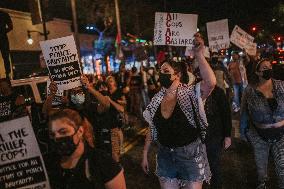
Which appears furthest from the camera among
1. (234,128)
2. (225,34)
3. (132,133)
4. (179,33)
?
(225,34)

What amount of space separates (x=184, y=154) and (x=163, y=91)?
0.71 m

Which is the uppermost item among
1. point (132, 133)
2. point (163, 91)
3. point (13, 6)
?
point (13, 6)

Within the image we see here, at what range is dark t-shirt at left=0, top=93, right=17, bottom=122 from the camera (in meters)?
6.65

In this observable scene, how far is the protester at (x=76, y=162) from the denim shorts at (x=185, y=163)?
4.32ft

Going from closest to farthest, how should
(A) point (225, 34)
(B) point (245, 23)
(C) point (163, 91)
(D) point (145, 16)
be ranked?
(C) point (163, 91), (A) point (225, 34), (D) point (145, 16), (B) point (245, 23)

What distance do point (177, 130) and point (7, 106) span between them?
3.47 m

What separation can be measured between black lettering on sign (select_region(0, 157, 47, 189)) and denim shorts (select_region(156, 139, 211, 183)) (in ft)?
5.20

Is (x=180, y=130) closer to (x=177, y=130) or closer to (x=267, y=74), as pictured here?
(x=177, y=130)

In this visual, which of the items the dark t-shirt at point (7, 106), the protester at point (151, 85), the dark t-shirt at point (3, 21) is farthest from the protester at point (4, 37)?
the dark t-shirt at point (7, 106)

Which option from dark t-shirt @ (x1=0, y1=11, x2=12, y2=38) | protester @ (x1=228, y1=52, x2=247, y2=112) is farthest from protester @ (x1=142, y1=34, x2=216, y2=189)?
dark t-shirt @ (x1=0, y1=11, x2=12, y2=38)

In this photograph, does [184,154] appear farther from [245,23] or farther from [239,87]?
[245,23]

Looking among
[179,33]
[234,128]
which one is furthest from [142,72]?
[179,33]

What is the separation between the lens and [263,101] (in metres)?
5.50

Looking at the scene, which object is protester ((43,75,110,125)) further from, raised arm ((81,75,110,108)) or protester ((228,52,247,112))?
protester ((228,52,247,112))
